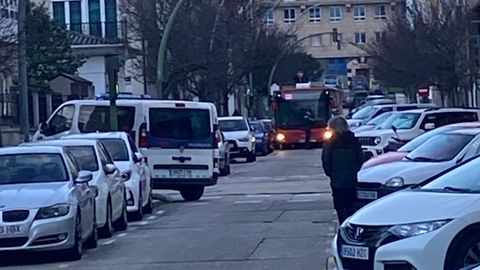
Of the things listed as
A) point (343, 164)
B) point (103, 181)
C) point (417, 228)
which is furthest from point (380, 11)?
point (417, 228)

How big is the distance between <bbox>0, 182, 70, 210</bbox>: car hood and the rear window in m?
12.6

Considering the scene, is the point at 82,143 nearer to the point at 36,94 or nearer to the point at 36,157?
the point at 36,157

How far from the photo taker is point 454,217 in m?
11.8

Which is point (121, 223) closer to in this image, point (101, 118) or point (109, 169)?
point (109, 169)

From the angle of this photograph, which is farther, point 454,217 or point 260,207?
point 260,207

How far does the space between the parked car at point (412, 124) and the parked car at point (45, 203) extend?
15.3 m

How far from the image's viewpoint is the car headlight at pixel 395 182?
62.1 ft

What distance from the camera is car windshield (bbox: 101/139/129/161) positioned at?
2502 cm

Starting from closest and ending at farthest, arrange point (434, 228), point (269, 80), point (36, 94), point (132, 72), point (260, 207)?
point (434, 228), point (260, 207), point (36, 94), point (132, 72), point (269, 80)

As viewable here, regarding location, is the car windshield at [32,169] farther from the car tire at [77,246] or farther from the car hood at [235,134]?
the car hood at [235,134]

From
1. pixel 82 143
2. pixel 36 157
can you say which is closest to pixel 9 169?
pixel 36 157

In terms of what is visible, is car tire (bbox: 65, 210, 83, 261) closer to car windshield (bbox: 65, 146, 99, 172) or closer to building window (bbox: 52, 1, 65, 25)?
car windshield (bbox: 65, 146, 99, 172)

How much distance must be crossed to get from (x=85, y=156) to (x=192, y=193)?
8.74 m

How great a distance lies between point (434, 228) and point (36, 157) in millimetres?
8483
